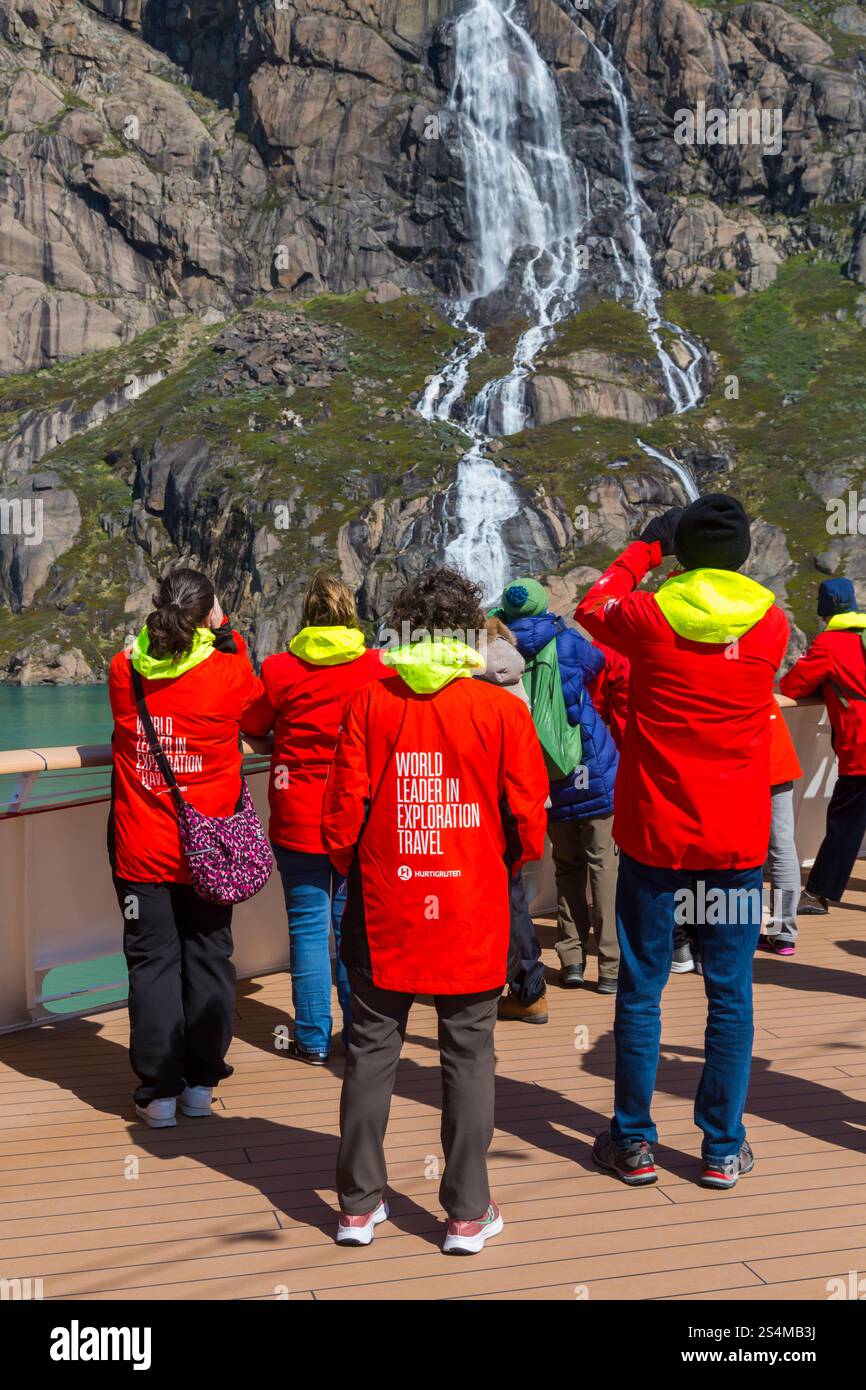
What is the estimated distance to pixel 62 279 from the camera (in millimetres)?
113500

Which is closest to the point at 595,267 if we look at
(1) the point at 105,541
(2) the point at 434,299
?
(2) the point at 434,299

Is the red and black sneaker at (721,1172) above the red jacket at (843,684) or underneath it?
underneath

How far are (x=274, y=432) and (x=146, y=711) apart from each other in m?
85.7

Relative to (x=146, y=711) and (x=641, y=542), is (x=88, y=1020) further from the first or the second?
(x=641, y=542)

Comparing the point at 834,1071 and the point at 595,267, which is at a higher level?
the point at 595,267

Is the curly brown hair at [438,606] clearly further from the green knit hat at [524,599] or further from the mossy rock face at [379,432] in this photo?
the mossy rock face at [379,432]

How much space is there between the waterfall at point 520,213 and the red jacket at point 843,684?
80444 mm

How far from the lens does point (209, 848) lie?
477 centimetres

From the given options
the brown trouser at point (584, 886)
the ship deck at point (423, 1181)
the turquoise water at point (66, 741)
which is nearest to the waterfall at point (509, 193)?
the turquoise water at point (66, 741)

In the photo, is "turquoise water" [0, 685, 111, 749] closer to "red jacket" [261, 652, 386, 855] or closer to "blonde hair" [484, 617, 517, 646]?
"red jacket" [261, 652, 386, 855]

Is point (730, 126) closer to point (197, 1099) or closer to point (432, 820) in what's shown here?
point (197, 1099)

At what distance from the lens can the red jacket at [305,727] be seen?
543 cm

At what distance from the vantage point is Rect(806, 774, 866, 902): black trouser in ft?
25.4

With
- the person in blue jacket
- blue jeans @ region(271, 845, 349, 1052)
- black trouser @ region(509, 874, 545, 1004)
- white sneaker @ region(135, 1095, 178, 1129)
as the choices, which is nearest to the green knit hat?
the person in blue jacket
